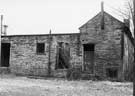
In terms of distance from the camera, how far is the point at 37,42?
27.2 m

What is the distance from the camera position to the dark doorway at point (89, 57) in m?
25.5

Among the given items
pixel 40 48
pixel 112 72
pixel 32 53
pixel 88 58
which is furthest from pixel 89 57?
pixel 32 53

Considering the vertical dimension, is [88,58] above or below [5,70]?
above

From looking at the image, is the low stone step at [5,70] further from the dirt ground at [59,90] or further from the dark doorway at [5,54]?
the dirt ground at [59,90]

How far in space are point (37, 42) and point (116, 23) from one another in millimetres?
8416

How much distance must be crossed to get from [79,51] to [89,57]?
4.44 ft

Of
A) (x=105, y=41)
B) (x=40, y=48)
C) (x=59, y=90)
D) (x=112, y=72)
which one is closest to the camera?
(x=59, y=90)

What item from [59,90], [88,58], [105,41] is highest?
[105,41]

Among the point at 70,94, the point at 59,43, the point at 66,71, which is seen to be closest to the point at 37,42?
the point at 59,43

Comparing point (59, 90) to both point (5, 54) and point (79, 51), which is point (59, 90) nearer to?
point (79, 51)

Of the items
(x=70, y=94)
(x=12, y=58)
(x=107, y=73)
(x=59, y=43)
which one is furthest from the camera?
(x=12, y=58)

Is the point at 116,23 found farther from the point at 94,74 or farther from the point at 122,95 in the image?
the point at 122,95

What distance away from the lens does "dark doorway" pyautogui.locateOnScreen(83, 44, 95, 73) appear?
25.5m

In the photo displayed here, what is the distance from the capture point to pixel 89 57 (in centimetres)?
2612
